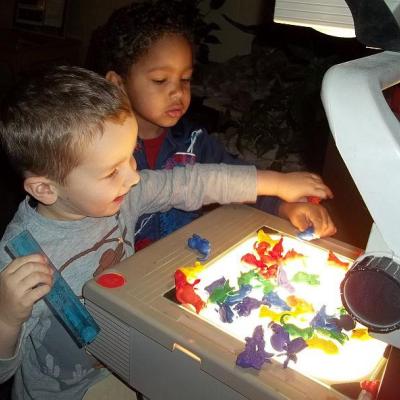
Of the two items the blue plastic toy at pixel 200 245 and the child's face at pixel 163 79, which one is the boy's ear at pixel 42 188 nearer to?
the blue plastic toy at pixel 200 245

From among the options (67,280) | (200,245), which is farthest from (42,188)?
(200,245)

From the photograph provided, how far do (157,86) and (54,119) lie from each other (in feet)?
1.20

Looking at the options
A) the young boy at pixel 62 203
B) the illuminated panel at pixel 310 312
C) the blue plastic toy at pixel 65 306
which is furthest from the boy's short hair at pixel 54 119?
the illuminated panel at pixel 310 312

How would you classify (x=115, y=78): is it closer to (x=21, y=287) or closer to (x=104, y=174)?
(x=104, y=174)

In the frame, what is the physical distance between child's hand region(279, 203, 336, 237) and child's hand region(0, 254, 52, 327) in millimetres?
395

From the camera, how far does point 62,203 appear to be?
0.72 m

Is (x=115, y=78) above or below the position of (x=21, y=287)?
above

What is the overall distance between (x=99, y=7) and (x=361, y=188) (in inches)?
102

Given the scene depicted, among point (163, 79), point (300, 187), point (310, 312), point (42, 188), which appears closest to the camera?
point (310, 312)

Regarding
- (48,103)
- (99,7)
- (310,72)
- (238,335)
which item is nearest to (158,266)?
(238,335)

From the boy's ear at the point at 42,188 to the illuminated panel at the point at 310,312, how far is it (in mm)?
252

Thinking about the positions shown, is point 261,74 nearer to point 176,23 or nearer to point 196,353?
point 176,23

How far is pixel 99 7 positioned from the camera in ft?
8.48

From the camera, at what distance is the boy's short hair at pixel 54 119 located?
646mm
